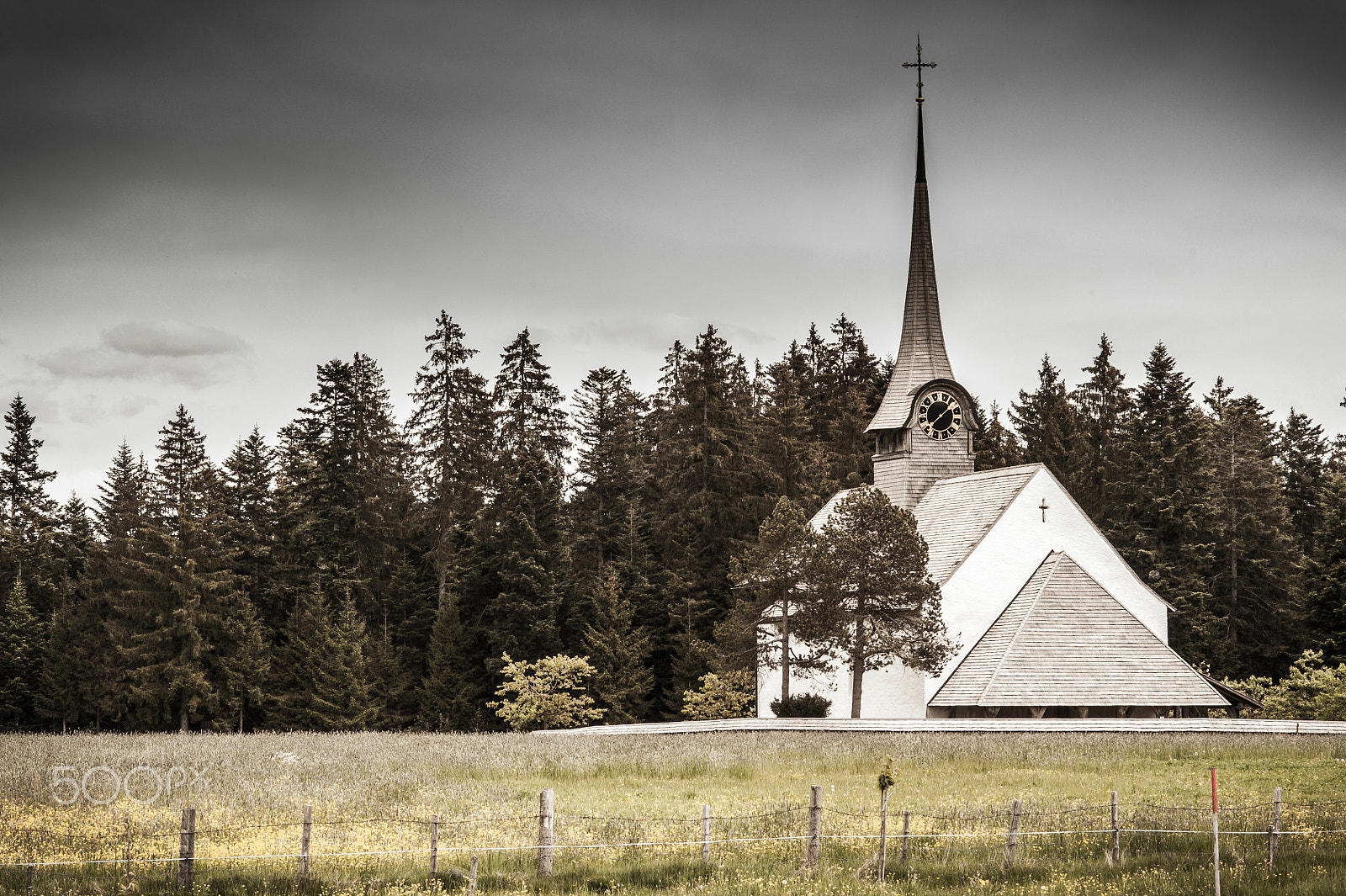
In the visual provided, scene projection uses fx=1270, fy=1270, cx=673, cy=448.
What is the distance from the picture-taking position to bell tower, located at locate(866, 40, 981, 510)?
5531 cm

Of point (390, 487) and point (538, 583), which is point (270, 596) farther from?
point (538, 583)

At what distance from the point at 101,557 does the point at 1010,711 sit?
4670 centimetres

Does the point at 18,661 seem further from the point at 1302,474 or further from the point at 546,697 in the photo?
the point at 1302,474

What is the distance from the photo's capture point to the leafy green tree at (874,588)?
42094mm

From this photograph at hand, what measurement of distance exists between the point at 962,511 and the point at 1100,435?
1070 inches

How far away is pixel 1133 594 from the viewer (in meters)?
51.4

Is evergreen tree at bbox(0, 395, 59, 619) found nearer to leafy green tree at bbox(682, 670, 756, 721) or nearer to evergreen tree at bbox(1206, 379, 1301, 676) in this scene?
leafy green tree at bbox(682, 670, 756, 721)

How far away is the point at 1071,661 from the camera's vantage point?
43812mm

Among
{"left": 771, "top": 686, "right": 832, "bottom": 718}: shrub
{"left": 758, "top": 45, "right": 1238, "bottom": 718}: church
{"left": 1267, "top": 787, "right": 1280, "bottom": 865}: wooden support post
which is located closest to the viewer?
{"left": 1267, "top": 787, "right": 1280, "bottom": 865}: wooden support post

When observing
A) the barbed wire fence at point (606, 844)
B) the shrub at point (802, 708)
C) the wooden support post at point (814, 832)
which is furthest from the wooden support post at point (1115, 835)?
the shrub at point (802, 708)

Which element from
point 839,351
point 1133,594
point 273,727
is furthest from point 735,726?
point 839,351

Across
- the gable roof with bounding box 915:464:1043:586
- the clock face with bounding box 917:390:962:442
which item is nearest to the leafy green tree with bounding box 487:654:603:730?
the gable roof with bounding box 915:464:1043:586

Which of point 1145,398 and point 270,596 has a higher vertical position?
point 1145,398

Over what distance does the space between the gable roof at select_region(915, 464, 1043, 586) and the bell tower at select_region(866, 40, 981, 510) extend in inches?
71.0
